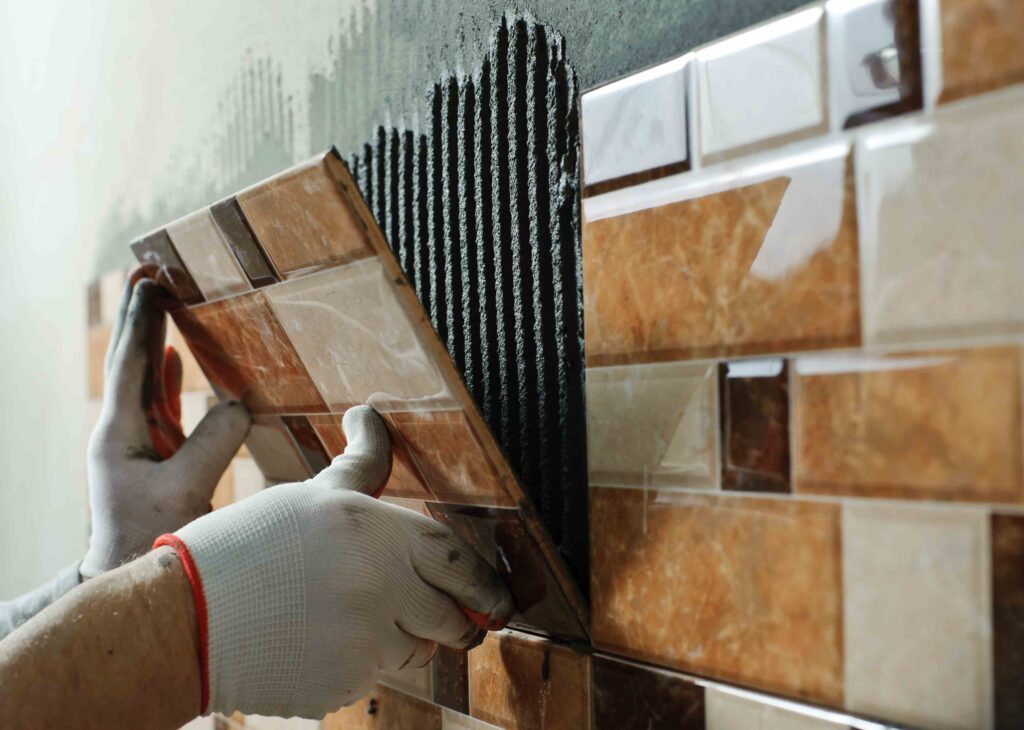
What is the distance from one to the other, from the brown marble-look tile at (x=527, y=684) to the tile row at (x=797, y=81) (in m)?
0.43

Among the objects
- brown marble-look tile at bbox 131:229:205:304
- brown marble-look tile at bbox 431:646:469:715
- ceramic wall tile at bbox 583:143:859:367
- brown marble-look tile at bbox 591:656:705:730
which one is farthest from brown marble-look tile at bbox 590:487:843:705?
brown marble-look tile at bbox 131:229:205:304

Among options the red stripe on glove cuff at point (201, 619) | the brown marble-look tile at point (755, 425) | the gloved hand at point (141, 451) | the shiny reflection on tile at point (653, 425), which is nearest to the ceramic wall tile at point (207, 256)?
the gloved hand at point (141, 451)

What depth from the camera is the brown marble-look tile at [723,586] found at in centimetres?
57

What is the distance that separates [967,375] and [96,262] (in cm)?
172

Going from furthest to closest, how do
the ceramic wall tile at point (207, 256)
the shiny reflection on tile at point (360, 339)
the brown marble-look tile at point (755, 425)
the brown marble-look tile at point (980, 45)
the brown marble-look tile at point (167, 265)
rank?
the brown marble-look tile at point (167, 265) → the ceramic wall tile at point (207, 256) → the shiny reflection on tile at point (360, 339) → the brown marble-look tile at point (755, 425) → the brown marble-look tile at point (980, 45)

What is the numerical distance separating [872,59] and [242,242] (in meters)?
0.56

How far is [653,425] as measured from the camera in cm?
67

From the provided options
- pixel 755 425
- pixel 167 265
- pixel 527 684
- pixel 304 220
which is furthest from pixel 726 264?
pixel 167 265

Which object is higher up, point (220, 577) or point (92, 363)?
point (92, 363)

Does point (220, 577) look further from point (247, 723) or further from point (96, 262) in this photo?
point (96, 262)

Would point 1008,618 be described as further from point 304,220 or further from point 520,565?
point 304,220

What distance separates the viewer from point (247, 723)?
4.30ft

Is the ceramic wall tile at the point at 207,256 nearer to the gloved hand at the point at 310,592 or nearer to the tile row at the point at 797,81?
the gloved hand at the point at 310,592

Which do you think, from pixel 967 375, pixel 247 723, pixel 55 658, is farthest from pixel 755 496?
pixel 247 723
